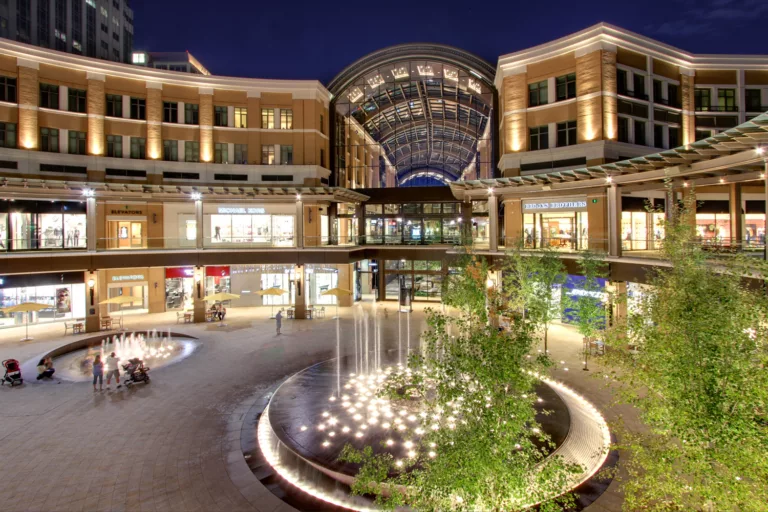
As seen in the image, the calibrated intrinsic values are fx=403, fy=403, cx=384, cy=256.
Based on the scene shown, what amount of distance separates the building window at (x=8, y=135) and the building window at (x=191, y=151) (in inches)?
443

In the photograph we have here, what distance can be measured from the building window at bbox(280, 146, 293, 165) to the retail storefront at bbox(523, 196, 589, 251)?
20.7 m

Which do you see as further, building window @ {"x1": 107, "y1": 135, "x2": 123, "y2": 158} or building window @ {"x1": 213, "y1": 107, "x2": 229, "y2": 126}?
building window @ {"x1": 213, "y1": 107, "x2": 229, "y2": 126}

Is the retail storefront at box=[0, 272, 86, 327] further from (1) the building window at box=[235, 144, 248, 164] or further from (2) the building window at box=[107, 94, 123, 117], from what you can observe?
(1) the building window at box=[235, 144, 248, 164]

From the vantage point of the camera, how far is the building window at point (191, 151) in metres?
34.9

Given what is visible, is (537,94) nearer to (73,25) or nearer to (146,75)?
(146,75)

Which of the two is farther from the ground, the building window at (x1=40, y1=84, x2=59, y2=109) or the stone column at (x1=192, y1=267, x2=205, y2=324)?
the building window at (x1=40, y1=84, x2=59, y2=109)

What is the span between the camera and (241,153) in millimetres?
36125

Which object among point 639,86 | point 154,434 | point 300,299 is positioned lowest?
point 154,434

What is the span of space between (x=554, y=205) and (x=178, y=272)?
29979 mm

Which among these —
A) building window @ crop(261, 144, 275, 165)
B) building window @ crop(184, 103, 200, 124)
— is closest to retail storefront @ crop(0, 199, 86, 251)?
building window @ crop(184, 103, 200, 124)

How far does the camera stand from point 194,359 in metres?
20.9

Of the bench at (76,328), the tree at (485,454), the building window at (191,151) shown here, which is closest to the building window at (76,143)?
the building window at (191,151)

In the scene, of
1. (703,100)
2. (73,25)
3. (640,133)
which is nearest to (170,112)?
(640,133)

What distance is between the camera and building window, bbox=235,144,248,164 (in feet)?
118
